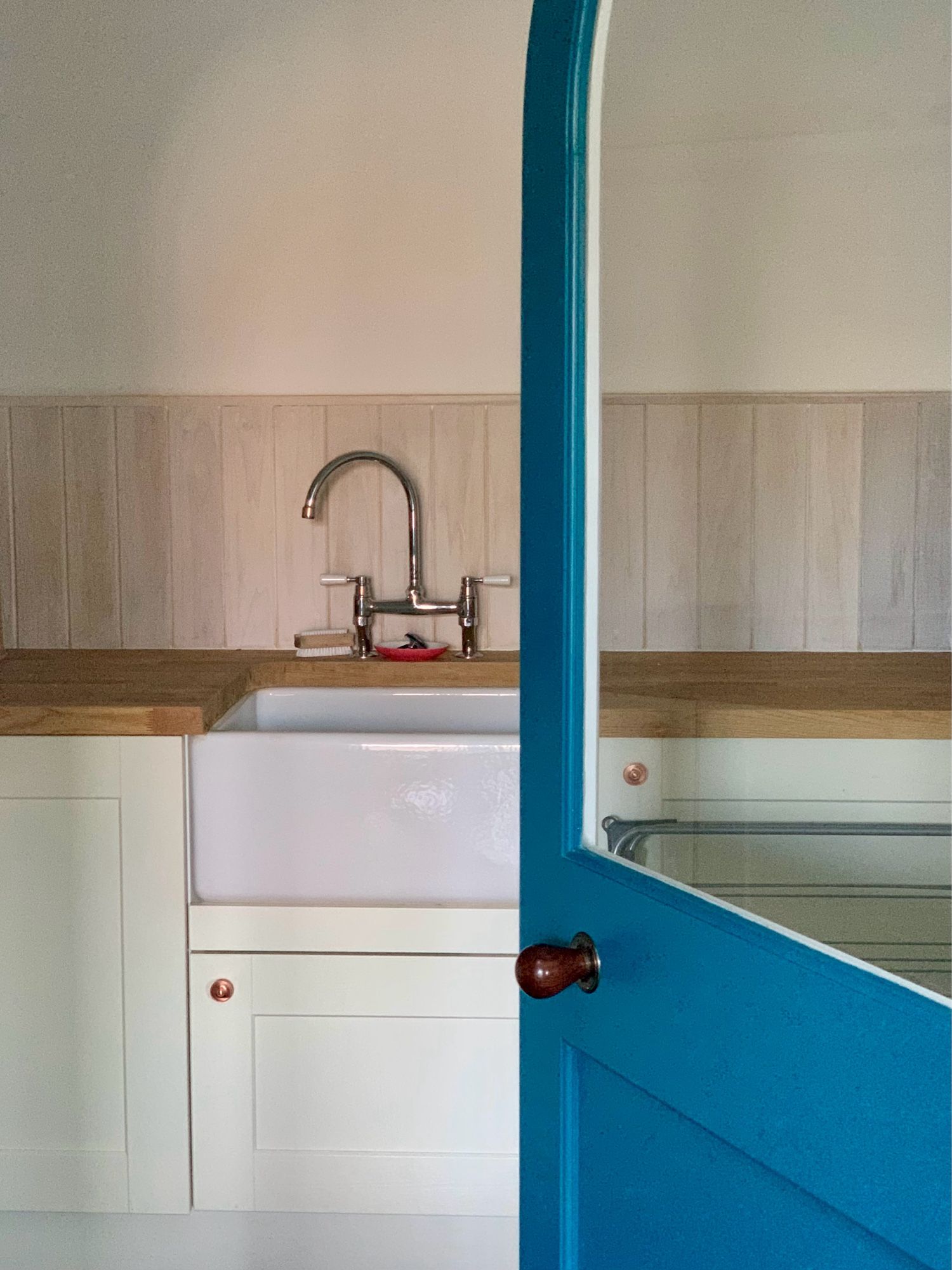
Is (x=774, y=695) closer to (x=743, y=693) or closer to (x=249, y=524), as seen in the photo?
(x=743, y=693)

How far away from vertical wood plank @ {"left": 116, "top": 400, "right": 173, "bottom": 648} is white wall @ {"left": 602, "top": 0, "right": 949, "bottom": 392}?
156cm

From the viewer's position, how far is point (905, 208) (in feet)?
2.41

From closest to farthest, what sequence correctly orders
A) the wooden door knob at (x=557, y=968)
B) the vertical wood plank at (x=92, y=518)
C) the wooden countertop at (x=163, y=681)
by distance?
1. the wooden door knob at (x=557, y=968)
2. the wooden countertop at (x=163, y=681)
3. the vertical wood plank at (x=92, y=518)

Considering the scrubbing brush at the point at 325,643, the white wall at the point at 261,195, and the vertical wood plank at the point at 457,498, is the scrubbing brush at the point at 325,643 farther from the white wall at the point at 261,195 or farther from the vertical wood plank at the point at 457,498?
the white wall at the point at 261,195

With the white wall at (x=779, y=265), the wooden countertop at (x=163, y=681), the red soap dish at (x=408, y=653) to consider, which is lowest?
the wooden countertop at (x=163, y=681)

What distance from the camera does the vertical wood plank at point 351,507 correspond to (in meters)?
2.36

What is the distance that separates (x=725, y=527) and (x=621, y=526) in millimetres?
103

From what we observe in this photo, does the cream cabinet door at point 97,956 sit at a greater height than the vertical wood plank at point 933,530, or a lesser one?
lesser

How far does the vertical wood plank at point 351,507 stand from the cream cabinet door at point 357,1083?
80cm

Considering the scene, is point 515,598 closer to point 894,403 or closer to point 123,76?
point 123,76

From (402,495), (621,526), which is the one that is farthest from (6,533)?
(621,526)

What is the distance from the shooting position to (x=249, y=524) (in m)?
2.38

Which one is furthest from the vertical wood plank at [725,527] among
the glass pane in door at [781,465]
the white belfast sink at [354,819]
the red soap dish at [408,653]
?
the red soap dish at [408,653]

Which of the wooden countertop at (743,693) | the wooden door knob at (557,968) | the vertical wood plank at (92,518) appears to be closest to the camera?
the wooden countertop at (743,693)
